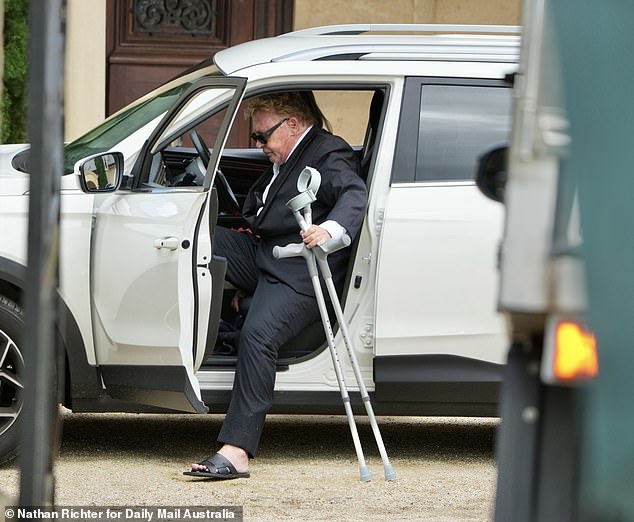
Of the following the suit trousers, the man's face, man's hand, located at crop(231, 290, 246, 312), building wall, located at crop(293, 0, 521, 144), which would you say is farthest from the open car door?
building wall, located at crop(293, 0, 521, 144)

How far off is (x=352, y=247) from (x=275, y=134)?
26.4 inches

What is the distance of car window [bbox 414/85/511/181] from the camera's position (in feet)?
18.5

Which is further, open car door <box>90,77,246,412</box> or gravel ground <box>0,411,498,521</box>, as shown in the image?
open car door <box>90,77,246,412</box>

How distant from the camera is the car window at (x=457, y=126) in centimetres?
563

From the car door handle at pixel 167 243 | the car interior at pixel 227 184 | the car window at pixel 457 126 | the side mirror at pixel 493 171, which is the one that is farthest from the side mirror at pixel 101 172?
the side mirror at pixel 493 171

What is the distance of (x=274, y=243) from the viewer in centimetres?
584

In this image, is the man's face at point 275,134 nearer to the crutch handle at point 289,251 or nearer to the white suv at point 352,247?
the white suv at point 352,247

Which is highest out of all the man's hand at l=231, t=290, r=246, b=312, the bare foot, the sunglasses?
the sunglasses

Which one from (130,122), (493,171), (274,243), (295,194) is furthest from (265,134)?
(493,171)

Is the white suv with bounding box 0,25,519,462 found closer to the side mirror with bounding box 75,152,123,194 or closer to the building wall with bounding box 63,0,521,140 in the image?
the side mirror with bounding box 75,152,123,194

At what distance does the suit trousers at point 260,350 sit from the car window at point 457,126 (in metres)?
0.80

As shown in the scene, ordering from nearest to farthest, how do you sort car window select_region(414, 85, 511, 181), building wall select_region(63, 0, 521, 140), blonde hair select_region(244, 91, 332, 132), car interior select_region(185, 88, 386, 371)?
1. car window select_region(414, 85, 511, 181)
2. car interior select_region(185, 88, 386, 371)
3. blonde hair select_region(244, 91, 332, 132)
4. building wall select_region(63, 0, 521, 140)

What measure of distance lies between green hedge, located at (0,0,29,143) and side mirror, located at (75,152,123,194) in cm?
372

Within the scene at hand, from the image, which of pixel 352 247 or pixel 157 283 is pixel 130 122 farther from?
pixel 352 247
